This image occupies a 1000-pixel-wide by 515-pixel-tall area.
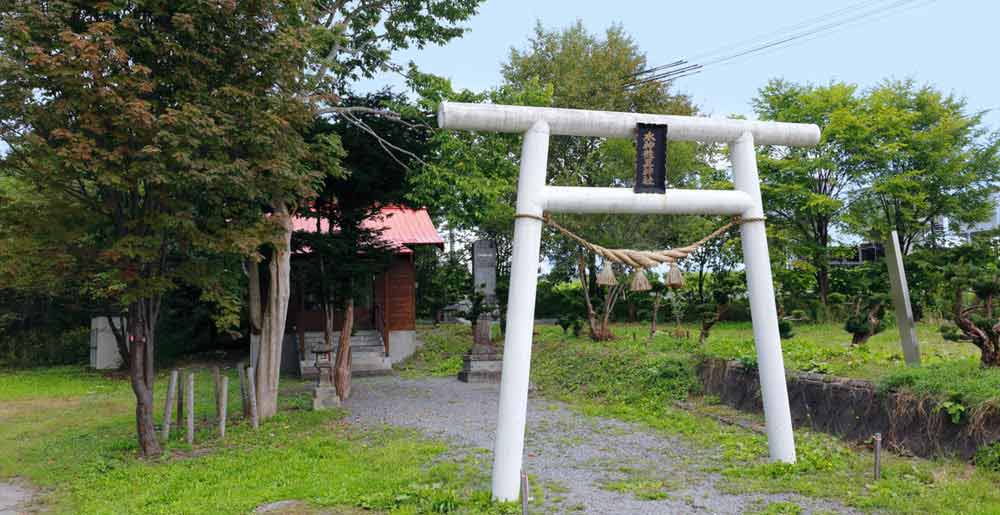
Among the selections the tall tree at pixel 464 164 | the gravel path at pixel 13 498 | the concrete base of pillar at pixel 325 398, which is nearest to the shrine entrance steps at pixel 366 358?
the concrete base of pillar at pixel 325 398

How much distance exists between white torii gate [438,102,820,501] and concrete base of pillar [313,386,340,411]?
675cm

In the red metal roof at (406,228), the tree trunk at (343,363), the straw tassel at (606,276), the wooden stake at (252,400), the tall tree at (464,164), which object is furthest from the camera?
the red metal roof at (406,228)

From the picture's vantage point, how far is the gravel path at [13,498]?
7.42 metres

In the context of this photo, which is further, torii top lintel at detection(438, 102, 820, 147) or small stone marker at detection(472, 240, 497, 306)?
small stone marker at detection(472, 240, 497, 306)

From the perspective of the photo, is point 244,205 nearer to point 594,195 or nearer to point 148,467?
point 148,467

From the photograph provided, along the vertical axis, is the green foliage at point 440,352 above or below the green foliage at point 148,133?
below

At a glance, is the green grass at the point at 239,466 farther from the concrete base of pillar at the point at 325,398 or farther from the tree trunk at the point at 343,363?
the tree trunk at the point at 343,363

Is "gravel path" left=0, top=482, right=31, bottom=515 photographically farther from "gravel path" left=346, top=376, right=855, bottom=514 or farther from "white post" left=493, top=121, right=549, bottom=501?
"white post" left=493, top=121, right=549, bottom=501

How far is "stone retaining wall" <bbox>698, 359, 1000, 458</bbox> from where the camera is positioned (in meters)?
7.13

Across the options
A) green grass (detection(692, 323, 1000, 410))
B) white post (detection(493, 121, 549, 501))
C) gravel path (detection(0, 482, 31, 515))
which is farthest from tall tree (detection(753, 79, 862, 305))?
gravel path (detection(0, 482, 31, 515))

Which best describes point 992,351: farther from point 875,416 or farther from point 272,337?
point 272,337

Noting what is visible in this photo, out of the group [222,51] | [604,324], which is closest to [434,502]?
[222,51]

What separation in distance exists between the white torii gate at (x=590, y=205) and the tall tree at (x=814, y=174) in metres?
15.8

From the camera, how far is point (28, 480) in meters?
8.75
